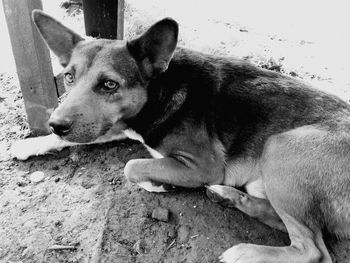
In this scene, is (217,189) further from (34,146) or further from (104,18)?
(104,18)

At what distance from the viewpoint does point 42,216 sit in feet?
11.4

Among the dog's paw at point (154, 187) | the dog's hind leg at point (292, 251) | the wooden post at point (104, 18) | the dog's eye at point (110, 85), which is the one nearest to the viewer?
the dog's hind leg at point (292, 251)

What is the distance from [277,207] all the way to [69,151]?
2.42m

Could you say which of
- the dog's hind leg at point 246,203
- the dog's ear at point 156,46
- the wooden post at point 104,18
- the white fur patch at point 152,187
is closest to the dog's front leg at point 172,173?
the white fur patch at point 152,187

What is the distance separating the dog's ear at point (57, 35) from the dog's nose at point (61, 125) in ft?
3.28

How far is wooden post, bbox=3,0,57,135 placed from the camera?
12.5ft

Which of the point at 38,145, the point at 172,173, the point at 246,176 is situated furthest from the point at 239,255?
the point at 38,145

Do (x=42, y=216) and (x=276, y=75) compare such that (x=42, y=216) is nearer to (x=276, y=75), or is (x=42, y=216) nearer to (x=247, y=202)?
(x=247, y=202)

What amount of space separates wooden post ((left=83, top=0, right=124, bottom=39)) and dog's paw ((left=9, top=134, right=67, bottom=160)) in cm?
213

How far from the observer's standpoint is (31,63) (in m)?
4.02

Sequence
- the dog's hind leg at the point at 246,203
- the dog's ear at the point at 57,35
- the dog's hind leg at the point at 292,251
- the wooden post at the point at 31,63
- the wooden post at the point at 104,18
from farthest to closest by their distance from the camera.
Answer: the wooden post at the point at 104,18 < the wooden post at the point at 31,63 < the dog's ear at the point at 57,35 < the dog's hind leg at the point at 246,203 < the dog's hind leg at the point at 292,251

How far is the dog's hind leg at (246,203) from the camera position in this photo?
11.2 ft

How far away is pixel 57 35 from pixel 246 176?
2.34m

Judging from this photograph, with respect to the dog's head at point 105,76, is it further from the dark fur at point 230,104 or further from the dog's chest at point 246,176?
the dog's chest at point 246,176
